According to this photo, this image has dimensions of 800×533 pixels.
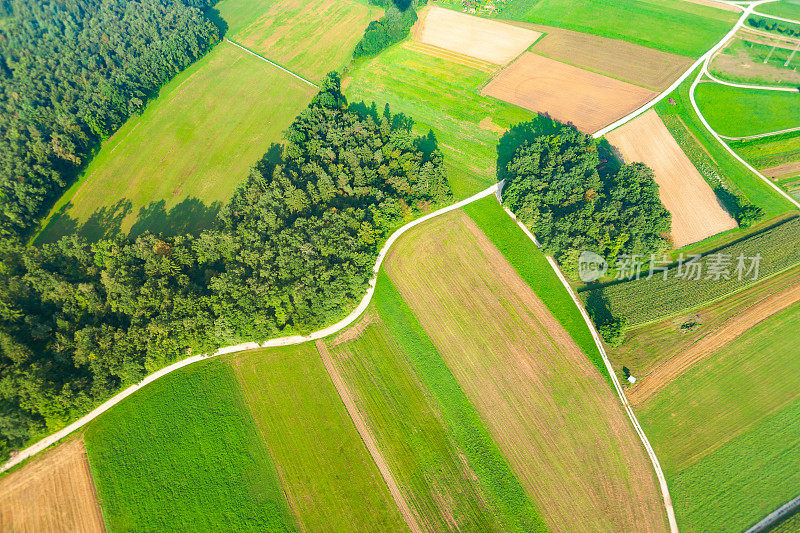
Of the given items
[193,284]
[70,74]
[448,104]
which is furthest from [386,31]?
[193,284]

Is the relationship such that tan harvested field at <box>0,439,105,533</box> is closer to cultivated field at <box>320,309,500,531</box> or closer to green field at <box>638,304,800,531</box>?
cultivated field at <box>320,309,500,531</box>

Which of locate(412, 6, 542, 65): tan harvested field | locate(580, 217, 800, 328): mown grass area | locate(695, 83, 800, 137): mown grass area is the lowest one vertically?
locate(580, 217, 800, 328): mown grass area

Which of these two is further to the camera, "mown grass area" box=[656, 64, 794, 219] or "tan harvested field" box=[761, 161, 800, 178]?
"tan harvested field" box=[761, 161, 800, 178]

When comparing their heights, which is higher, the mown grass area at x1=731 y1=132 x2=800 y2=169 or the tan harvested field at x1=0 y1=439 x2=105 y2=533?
the mown grass area at x1=731 y1=132 x2=800 y2=169

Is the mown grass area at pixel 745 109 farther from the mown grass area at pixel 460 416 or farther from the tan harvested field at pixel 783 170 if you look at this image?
the mown grass area at pixel 460 416

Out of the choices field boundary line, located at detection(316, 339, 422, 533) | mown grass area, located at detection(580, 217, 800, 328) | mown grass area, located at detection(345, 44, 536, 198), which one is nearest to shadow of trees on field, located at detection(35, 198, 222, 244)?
field boundary line, located at detection(316, 339, 422, 533)

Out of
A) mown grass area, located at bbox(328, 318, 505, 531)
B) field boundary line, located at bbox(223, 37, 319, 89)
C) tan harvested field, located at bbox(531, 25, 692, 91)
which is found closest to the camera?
mown grass area, located at bbox(328, 318, 505, 531)

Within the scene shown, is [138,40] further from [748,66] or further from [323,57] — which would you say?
[748,66]

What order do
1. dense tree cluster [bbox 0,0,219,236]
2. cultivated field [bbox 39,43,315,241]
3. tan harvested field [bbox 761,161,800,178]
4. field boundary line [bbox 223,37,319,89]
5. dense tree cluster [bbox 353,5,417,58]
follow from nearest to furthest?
1. tan harvested field [bbox 761,161,800,178]
2. cultivated field [bbox 39,43,315,241]
3. dense tree cluster [bbox 0,0,219,236]
4. field boundary line [bbox 223,37,319,89]
5. dense tree cluster [bbox 353,5,417,58]
